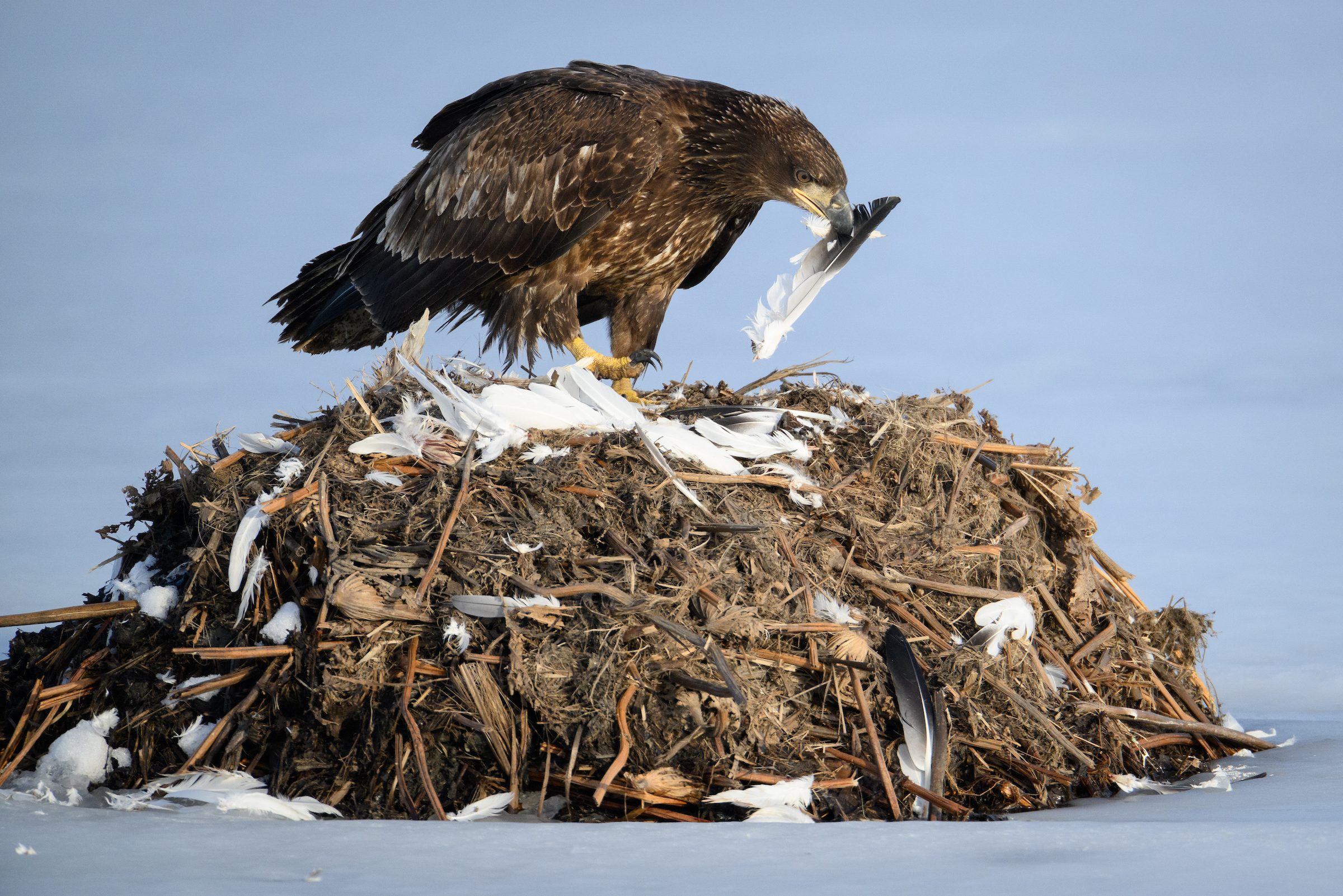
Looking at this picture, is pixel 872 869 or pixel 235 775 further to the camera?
pixel 235 775

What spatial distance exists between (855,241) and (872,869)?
3.98m

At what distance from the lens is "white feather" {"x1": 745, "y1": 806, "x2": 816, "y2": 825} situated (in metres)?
3.21

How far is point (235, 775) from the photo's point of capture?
3494mm

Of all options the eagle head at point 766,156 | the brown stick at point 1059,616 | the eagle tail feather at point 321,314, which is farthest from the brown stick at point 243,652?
the eagle head at point 766,156

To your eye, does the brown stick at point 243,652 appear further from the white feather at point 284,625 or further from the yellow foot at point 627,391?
the yellow foot at point 627,391

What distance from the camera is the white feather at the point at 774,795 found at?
10.6 ft

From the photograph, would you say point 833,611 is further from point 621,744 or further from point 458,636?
point 458,636

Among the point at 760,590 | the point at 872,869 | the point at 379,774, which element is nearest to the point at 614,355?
the point at 760,590

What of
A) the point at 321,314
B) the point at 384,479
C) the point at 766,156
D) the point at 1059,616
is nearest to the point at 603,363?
the point at 766,156

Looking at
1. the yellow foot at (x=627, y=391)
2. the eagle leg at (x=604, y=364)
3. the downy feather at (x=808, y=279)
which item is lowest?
the yellow foot at (x=627, y=391)

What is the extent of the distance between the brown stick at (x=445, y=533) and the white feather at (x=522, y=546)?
0.18 metres

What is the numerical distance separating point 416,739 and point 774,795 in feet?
3.56

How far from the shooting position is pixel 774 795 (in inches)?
129

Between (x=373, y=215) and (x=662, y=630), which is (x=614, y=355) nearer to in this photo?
(x=373, y=215)
